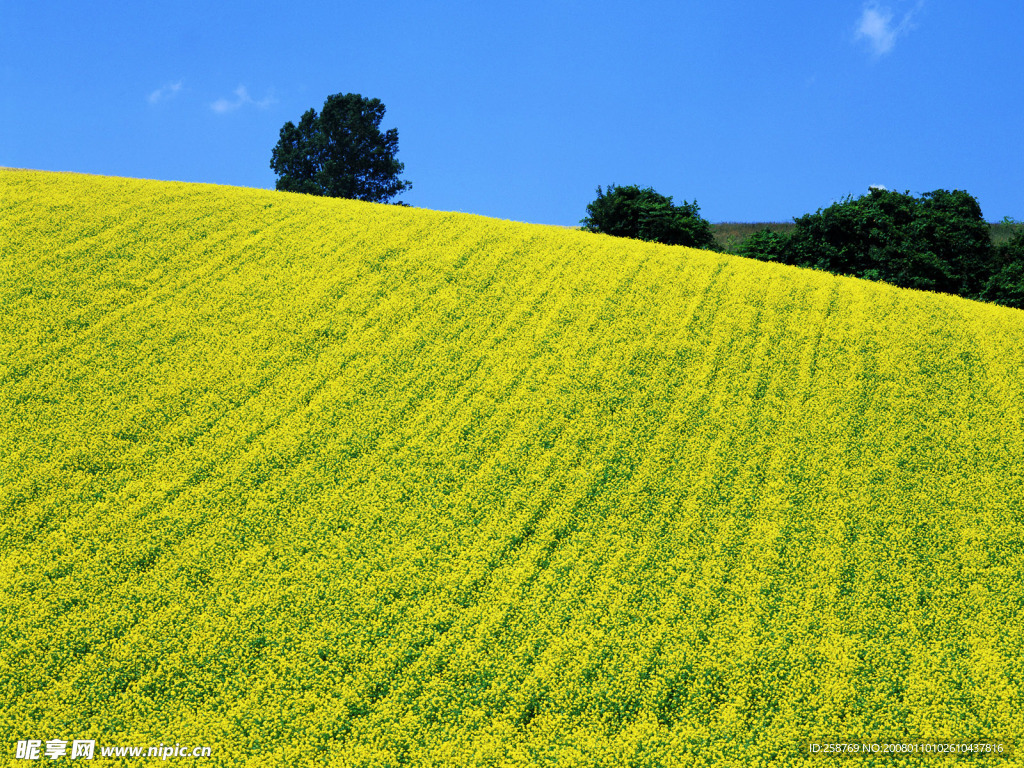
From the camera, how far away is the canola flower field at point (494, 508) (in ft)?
33.7

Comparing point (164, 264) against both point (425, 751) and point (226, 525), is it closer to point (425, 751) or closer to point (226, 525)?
point (226, 525)

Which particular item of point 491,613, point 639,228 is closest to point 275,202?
point 639,228

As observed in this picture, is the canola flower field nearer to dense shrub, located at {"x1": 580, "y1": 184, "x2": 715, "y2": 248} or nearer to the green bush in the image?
the green bush

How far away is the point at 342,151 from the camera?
5788cm

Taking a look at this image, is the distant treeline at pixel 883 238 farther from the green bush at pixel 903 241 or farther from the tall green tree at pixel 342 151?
the tall green tree at pixel 342 151

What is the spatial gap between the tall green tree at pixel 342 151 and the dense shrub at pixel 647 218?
1171 inches

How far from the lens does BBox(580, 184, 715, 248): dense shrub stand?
31344 mm

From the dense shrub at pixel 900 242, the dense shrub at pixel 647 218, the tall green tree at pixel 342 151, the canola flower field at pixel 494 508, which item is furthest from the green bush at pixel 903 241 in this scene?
the tall green tree at pixel 342 151

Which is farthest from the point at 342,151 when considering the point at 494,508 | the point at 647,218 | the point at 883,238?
the point at 494,508

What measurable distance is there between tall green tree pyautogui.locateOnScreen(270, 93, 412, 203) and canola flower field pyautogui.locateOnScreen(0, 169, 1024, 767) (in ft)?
120

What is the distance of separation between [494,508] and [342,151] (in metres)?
50.2

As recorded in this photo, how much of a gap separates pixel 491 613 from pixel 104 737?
17.6 ft

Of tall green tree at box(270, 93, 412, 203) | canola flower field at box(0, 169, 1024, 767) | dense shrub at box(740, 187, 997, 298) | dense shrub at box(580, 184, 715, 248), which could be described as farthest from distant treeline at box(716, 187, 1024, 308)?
tall green tree at box(270, 93, 412, 203)

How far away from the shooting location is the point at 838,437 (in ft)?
52.2
